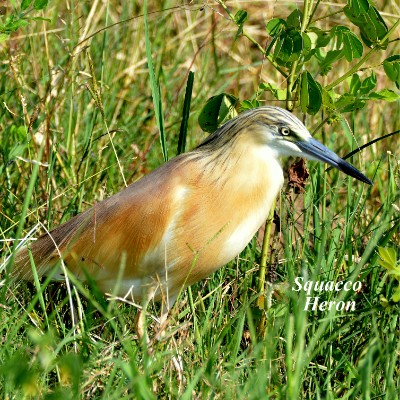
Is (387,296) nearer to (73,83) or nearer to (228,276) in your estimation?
(228,276)

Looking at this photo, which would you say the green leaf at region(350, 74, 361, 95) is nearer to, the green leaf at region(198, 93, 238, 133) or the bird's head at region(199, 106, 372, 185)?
the bird's head at region(199, 106, 372, 185)

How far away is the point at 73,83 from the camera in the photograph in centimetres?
467

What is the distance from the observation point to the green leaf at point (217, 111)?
3551 millimetres

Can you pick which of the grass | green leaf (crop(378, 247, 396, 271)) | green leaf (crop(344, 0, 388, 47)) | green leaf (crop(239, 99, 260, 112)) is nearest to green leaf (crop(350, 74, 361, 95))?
green leaf (crop(344, 0, 388, 47))

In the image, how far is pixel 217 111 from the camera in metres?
3.59

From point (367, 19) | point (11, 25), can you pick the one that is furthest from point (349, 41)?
point (11, 25)

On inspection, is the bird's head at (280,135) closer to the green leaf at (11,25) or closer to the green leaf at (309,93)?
the green leaf at (309,93)

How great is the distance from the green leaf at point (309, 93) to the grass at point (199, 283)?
47 cm

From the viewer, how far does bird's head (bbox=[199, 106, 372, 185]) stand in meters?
3.28

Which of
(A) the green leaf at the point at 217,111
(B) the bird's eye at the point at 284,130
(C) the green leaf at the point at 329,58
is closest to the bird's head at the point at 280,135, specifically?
(B) the bird's eye at the point at 284,130

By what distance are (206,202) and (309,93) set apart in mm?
544

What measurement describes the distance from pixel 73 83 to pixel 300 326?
252 cm

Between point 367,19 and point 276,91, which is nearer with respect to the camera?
point 367,19

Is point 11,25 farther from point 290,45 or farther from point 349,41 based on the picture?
point 349,41
